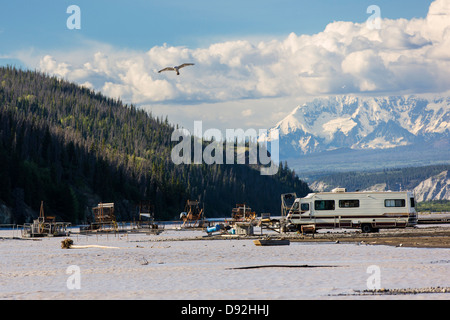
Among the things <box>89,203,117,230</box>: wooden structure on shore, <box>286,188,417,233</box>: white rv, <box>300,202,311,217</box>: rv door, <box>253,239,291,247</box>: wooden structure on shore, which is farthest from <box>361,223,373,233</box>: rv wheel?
<box>89,203,117,230</box>: wooden structure on shore

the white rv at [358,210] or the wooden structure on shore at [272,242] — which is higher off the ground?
the white rv at [358,210]

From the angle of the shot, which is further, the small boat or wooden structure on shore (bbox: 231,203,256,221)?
wooden structure on shore (bbox: 231,203,256,221)

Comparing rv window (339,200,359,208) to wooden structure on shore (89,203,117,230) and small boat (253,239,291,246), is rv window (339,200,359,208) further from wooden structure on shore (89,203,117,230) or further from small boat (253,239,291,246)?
wooden structure on shore (89,203,117,230)

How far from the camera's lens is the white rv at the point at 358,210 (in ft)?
190

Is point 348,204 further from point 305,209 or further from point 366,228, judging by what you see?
point 305,209

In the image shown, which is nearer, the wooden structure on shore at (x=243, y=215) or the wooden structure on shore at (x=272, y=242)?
the wooden structure on shore at (x=272, y=242)

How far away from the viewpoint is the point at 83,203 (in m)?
157

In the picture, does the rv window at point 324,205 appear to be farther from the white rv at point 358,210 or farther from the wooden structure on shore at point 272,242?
the wooden structure on shore at point 272,242

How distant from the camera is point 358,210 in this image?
2301 inches

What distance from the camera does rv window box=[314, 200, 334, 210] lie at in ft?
193

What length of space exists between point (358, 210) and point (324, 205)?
2.92 meters

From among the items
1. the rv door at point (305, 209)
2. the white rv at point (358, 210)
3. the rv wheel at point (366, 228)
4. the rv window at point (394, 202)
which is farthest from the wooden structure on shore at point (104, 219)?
the rv window at point (394, 202)

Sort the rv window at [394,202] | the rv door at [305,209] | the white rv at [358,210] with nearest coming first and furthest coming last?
the rv window at [394,202], the white rv at [358,210], the rv door at [305,209]
